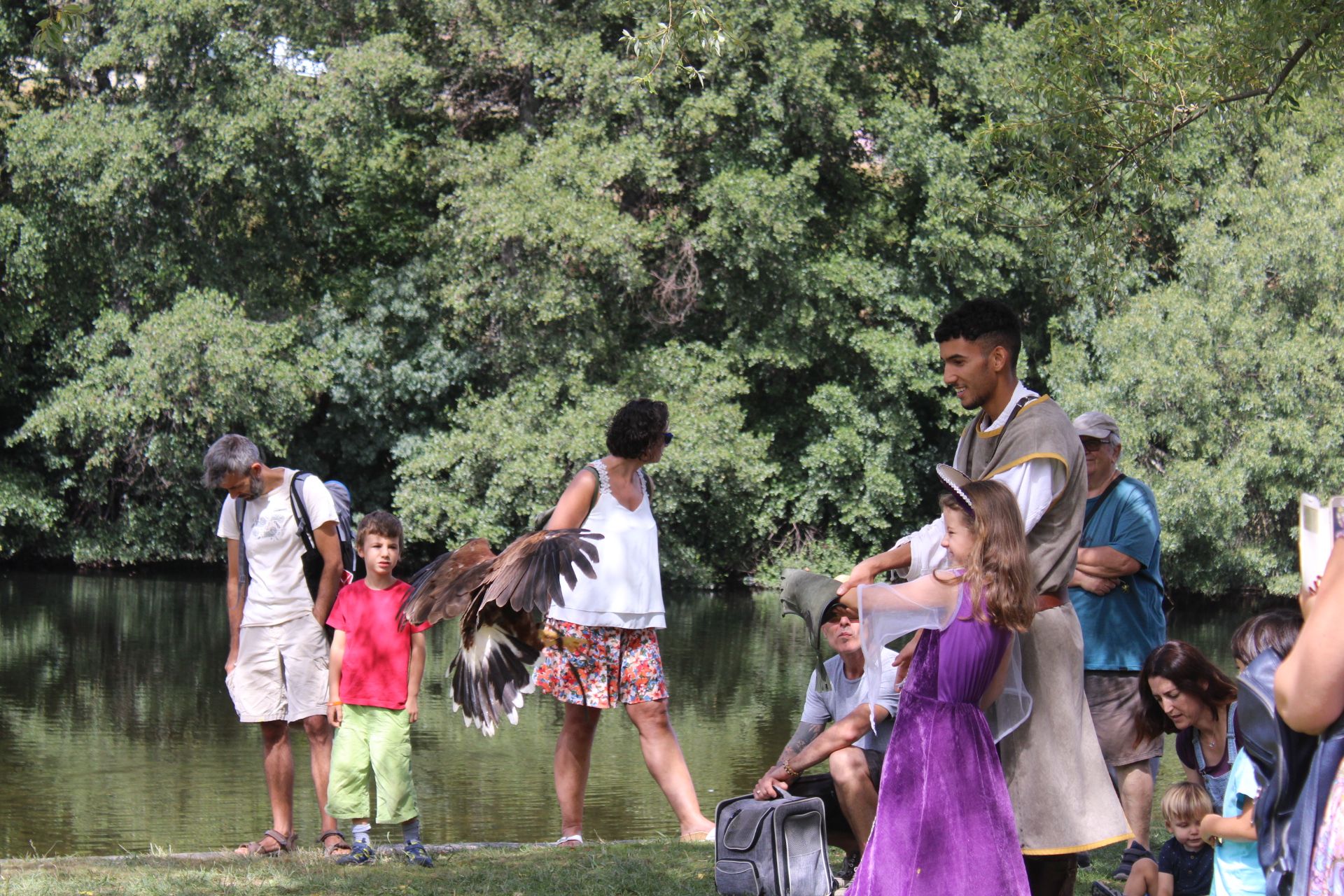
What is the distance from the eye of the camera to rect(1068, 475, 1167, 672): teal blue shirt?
495cm

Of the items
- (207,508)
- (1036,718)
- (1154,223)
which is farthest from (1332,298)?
(1036,718)

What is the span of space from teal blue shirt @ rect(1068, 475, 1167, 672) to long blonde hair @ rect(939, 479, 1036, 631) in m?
1.70

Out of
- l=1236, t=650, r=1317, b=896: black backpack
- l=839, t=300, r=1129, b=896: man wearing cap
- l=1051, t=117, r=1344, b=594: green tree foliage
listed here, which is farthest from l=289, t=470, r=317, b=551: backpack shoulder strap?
l=1051, t=117, r=1344, b=594: green tree foliage

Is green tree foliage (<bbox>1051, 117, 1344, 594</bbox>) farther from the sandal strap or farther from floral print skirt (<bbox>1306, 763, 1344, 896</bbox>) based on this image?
floral print skirt (<bbox>1306, 763, 1344, 896</bbox>)

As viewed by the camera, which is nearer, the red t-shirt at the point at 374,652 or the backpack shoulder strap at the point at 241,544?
the red t-shirt at the point at 374,652

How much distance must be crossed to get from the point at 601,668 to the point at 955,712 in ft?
7.31

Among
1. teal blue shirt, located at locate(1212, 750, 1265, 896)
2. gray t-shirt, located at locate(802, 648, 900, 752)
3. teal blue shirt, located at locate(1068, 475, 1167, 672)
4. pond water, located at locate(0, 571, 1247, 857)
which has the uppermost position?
teal blue shirt, located at locate(1068, 475, 1167, 672)

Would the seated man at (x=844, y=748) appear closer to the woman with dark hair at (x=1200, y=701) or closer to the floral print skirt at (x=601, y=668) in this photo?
the floral print skirt at (x=601, y=668)

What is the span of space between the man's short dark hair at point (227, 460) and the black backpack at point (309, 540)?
18 cm

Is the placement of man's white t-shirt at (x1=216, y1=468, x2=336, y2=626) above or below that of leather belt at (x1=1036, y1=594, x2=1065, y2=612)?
above

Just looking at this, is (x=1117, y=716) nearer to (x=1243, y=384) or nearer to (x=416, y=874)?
(x=416, y=874)

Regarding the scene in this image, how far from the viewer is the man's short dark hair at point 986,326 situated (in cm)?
369

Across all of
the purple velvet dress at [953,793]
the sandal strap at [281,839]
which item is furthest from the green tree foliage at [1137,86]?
the sandal strap at [281,839]

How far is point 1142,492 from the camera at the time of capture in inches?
199
